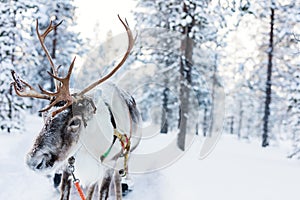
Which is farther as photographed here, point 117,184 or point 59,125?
point 117,184

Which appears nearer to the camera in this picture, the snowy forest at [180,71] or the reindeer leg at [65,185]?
the reindeer leg at [65,185]

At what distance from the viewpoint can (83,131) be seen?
4.33m

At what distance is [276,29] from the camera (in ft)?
60.7

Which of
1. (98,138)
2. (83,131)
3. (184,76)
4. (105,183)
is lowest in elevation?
(105,183)

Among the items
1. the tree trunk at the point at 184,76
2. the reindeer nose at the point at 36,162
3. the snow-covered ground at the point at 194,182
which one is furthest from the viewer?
the tree trunk at the point at 184,76

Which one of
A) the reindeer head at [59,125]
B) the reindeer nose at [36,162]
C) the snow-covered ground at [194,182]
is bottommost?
the snow-covered ground at [194,182]

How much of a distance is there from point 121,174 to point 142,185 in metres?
2.02

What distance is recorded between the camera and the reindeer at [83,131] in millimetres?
3826

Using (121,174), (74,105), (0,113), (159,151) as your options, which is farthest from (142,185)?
(0,113)

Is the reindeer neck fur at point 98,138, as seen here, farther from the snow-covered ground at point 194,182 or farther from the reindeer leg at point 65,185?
the snow-covered ground at point 194,182

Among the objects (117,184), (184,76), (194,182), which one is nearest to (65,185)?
(117,184)

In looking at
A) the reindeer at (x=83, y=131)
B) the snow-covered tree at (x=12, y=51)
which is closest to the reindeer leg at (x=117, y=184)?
the reindeer at (x=83, y=131)

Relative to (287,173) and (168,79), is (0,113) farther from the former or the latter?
(287,173)

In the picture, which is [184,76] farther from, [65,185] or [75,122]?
[75,122]
